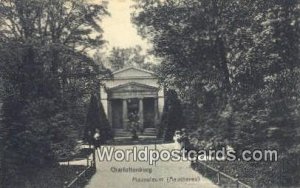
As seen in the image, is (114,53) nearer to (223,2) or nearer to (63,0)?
(63,0)

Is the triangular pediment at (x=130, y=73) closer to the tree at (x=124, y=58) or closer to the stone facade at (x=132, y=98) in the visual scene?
the stone facade at (x=132, y=98)

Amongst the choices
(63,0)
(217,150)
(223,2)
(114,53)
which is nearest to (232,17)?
(223,2)

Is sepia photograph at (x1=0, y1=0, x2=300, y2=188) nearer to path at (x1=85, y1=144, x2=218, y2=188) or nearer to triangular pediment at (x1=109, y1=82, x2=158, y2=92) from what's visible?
path at (x1=85, y1=144, x2=218, y2=188)

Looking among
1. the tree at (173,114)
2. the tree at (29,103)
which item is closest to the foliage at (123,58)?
the tree at (173,114)

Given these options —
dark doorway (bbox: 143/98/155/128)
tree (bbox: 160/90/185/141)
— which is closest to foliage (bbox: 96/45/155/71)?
dark doorway (bbox: 143/98/155/128)

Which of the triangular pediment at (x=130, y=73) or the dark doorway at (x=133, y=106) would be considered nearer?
the triangular pediment at (x=130, y=73)

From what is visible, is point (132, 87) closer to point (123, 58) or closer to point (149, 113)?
point (149, 113)
